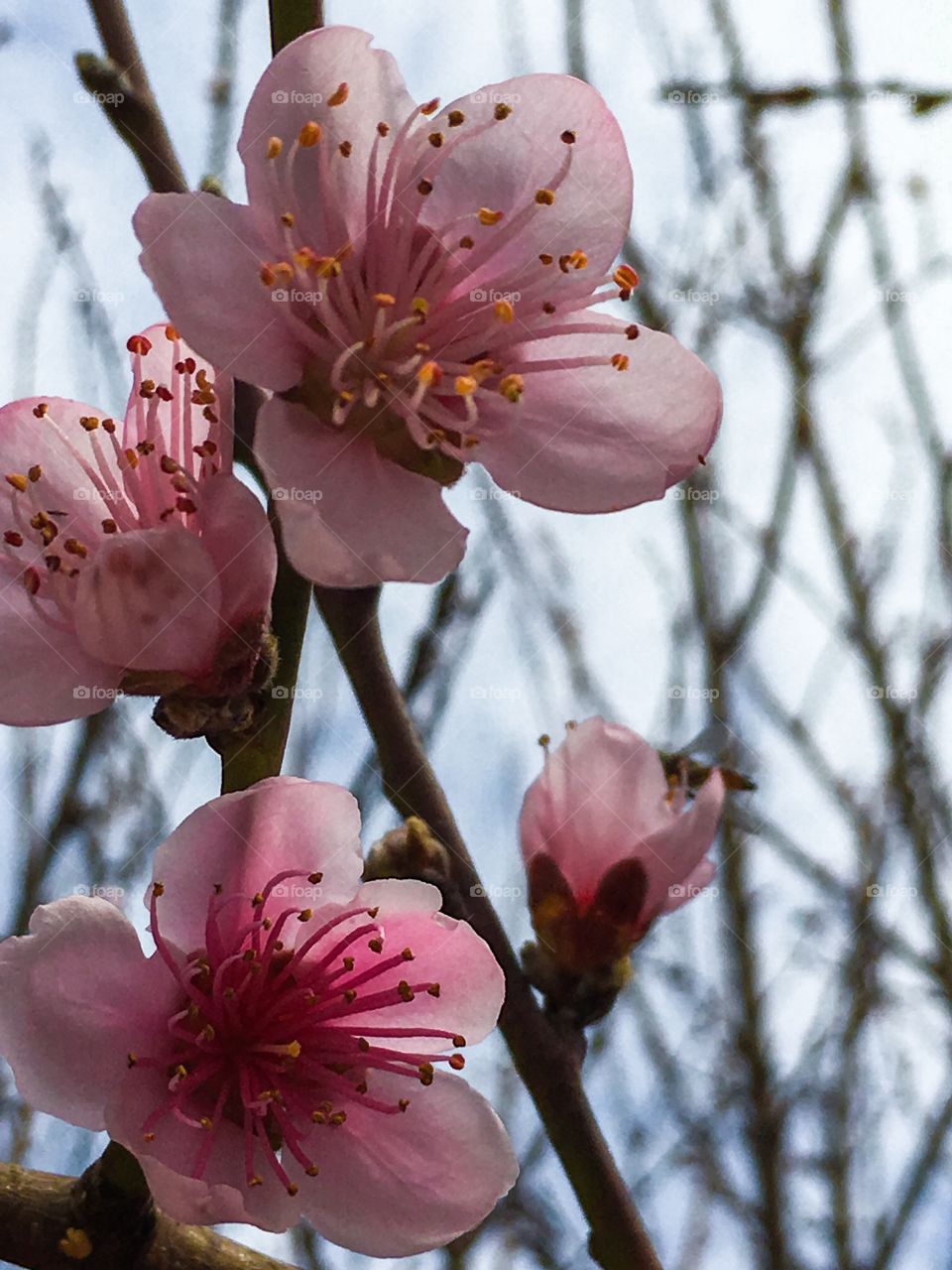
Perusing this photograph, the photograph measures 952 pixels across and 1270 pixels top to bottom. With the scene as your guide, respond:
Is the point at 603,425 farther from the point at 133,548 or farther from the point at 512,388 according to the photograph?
the point at 133,548

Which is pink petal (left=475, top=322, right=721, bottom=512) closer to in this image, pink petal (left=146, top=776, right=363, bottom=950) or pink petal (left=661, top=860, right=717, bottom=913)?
A: pink petal (left=146, top=776, right=363, bottom=950)

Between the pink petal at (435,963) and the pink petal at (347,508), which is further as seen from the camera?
the pink petal at (435,963)

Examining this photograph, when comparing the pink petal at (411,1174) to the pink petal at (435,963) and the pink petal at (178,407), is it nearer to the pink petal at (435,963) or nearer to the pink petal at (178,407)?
the pink petal at (435,963)

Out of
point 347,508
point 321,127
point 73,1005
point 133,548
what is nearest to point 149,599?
point 133,548

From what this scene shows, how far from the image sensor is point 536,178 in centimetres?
114

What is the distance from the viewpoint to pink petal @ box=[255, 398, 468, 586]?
90 cm

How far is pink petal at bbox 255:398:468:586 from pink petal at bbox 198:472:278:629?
0.03 metres

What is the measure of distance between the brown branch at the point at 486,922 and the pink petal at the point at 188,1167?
8.1 inches

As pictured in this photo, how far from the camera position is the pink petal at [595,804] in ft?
4.45

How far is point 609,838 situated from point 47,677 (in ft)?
1.96

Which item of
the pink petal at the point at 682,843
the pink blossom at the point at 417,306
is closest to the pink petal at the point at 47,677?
the pink blossom at the point at 417,306

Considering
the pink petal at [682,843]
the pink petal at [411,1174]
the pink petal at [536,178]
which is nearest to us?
the pink petal at [411,1174]

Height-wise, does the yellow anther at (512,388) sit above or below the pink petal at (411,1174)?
above

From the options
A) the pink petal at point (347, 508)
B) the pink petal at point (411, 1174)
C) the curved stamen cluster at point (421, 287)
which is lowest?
the pink petal at point (411, 1174)
